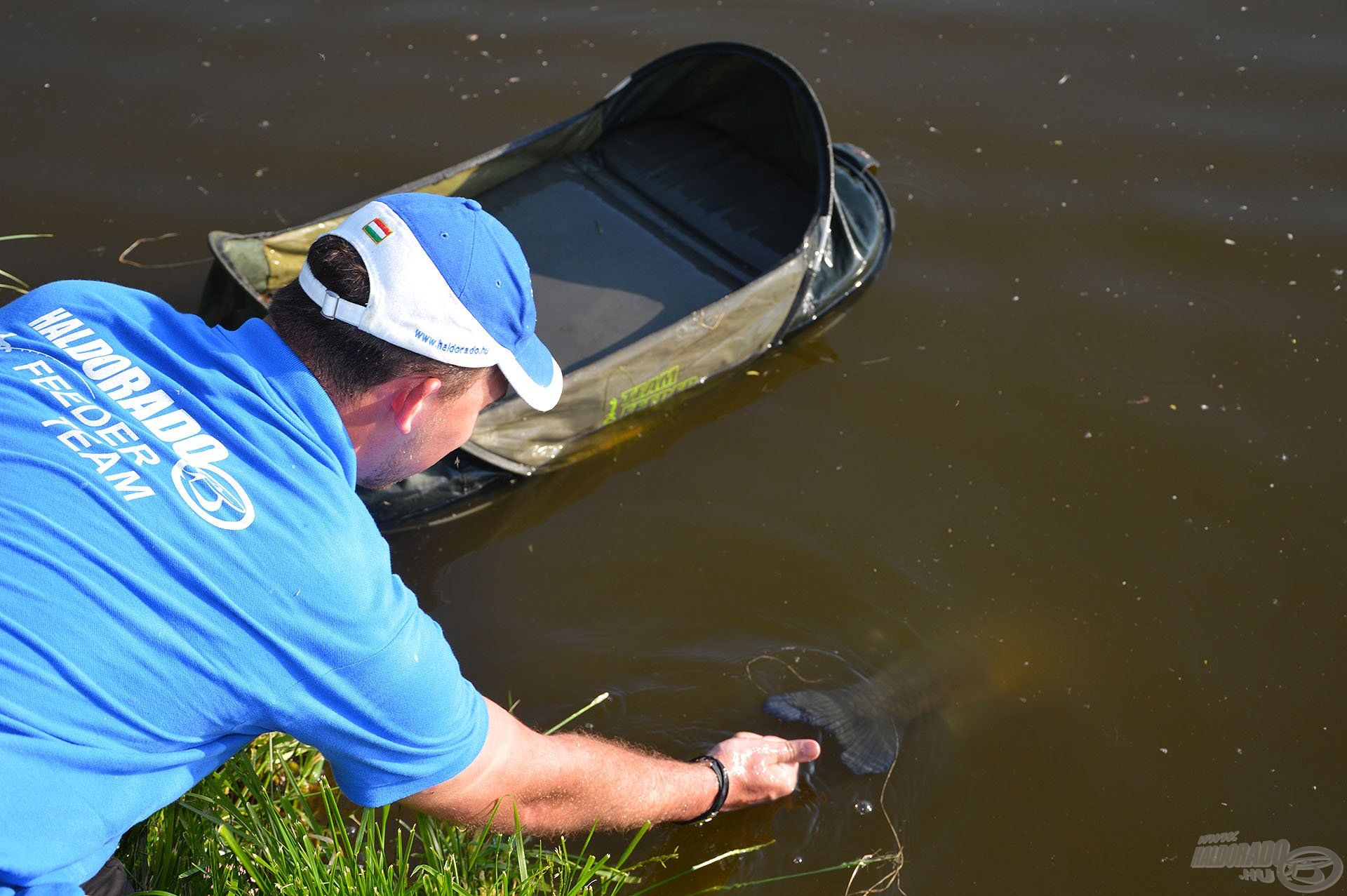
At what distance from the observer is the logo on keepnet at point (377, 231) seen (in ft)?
6.72

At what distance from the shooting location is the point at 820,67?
18.6 ft

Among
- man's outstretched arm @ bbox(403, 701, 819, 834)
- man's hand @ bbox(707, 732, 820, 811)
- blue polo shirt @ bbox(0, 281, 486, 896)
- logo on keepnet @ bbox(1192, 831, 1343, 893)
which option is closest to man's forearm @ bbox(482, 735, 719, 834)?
man's outstretched arm @ bbox(403, 701, 819, 834)

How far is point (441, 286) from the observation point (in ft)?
6.64

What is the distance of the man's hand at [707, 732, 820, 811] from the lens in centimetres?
293

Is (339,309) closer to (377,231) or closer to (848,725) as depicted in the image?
(377,231)

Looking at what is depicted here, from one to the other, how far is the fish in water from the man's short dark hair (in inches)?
74.0

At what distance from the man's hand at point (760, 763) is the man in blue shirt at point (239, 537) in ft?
2.65

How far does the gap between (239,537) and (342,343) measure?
17.4 inches

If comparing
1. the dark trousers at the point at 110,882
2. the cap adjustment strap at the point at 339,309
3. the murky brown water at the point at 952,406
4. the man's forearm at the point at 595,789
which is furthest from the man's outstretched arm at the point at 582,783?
the cap adjustment strap at the point at 339,309

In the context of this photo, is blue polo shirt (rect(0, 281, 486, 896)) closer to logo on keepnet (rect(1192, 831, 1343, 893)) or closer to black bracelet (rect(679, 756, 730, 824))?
black bracelet (rect(679, 756, 730, 824))

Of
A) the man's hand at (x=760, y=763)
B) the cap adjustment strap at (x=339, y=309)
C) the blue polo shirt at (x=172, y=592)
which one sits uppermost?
the cap adjustment strap at (x=339, y=309)

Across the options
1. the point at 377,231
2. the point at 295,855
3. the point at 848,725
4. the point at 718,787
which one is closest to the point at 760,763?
the point at 718,787

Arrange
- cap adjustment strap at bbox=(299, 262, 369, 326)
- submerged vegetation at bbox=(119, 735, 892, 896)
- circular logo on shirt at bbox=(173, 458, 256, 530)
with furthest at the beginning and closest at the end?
submerged vegetation at bbox=(119, 735, 892, 896)
cap adjustment strap at bbox=(299, 262, 369, 326)
circular logo on shirt at bbox=(173, 458, 256, 530)

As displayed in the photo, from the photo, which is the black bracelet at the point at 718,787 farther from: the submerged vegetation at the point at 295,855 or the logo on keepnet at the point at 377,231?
the logo on keepnet at the point at 377,231
